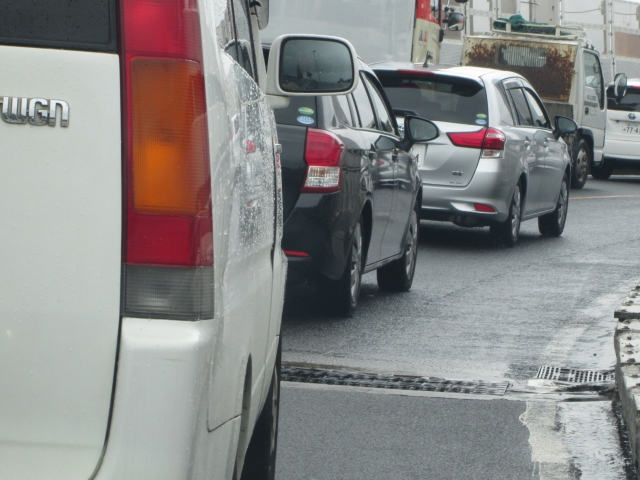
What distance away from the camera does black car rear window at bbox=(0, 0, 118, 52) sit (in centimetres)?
235

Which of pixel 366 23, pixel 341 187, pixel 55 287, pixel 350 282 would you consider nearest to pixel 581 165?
pixel 366 23

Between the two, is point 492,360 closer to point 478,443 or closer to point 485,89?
point 478,443

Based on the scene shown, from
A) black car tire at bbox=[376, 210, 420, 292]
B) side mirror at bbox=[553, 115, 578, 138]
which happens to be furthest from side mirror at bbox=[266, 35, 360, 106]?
side mirror at bbox=[553, 115, 578, 138]

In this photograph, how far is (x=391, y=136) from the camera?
8.93 m

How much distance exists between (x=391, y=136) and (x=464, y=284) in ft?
→ 6.04

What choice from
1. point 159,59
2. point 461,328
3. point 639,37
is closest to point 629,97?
point 639,37

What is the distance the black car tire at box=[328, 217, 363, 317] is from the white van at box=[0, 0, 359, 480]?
5.42 metres

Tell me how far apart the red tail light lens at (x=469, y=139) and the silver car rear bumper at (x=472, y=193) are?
167mm

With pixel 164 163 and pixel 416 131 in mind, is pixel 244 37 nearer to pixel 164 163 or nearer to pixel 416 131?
pixel 164 163

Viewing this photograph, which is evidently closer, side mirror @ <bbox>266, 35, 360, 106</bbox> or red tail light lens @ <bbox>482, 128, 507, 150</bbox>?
side mirror @ <bbox>266, 35, 360, 106</bbox>

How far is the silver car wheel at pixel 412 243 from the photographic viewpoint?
977cm

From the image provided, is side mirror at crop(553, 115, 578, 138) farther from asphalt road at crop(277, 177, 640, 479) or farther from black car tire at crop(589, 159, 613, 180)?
black car tire at crop(589, 159, 613, 180)

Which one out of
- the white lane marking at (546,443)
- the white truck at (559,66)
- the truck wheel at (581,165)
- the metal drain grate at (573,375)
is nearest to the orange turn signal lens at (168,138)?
the white lane marking at (546,443)

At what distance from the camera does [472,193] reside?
12.1 meters
